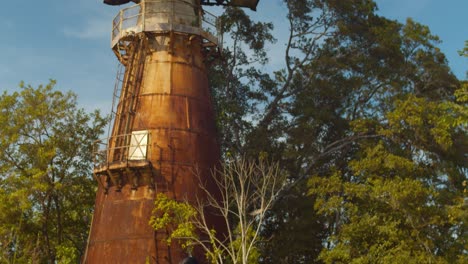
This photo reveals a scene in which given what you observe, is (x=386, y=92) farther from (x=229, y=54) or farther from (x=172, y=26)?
(x=172, y=26)

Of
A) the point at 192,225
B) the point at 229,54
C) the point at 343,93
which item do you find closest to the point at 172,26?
the point at 192,225

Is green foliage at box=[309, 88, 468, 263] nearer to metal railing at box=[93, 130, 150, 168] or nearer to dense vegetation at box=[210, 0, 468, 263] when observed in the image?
dense vegetation at box=[210, 0, 468, 263]

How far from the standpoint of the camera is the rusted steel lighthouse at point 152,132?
19.7m

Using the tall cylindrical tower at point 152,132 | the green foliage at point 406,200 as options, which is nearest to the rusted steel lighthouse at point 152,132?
the tall cylindrical tower at point 152,132

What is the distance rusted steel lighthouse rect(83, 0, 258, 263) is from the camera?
1973 centimetres

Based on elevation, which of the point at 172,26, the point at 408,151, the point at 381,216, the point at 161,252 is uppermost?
the point at 172,26

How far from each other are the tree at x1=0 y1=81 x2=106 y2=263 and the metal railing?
6.42 m

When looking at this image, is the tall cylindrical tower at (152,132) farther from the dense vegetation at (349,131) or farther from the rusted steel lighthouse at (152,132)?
the dense vegetation at (349,131)

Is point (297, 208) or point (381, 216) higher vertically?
point (297, 208)

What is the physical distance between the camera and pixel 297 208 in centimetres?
3241

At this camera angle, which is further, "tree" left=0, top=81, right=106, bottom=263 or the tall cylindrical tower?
"tree" left=0, top=81, right=106, bottom=263

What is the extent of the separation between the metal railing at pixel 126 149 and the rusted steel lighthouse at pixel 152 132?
0.04 m

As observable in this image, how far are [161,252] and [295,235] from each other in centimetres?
1339

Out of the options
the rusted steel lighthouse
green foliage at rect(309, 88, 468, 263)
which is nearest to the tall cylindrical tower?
the rusted steel lighthouse
